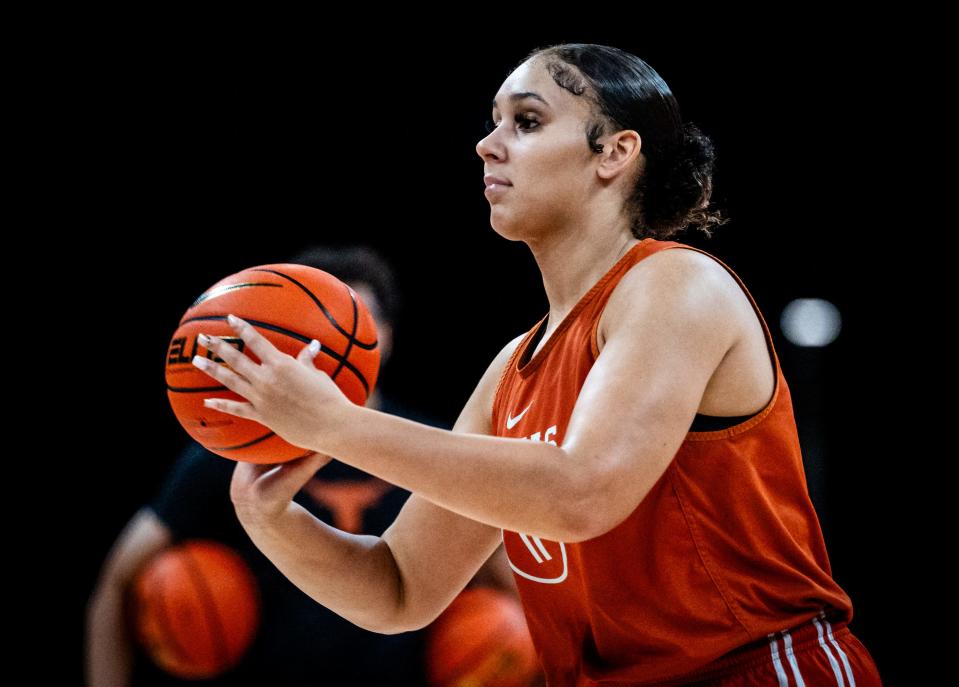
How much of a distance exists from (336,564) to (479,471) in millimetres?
710

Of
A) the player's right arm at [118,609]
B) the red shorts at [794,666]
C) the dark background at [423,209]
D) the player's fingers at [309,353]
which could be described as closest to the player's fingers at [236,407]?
the player's fingers at [309,353]

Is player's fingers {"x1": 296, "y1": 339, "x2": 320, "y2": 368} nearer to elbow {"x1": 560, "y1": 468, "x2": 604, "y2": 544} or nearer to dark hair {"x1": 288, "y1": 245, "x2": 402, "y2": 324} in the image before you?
elbow {"x1": 560, "y1": 468, "x2": 604, "y2": 544}

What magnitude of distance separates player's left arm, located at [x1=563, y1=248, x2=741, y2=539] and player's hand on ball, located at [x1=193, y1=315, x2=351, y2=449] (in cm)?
36

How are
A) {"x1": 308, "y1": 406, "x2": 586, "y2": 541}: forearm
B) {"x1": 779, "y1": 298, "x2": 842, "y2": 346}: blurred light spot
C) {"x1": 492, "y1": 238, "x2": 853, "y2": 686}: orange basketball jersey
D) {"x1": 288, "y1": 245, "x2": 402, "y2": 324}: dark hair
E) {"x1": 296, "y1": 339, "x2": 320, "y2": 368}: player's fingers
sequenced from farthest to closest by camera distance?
Result: {"x1": 779, "y1": 298, "x2": 842, "y2": 346}: blurred light spot, {"x1": 288, "y1": 245, "x2": 402, "y2": 324}: dark hair, {"x1": 492, "y1": 238, "x2": 853, "y2": 686}: orange basketball jersey, {"x1": 296, "y1": 339, "x2": 320, "y2": 368}: player's fingers, {"x1": 308, "y1": 406, "x2": 586, "y2": 541}: forearm

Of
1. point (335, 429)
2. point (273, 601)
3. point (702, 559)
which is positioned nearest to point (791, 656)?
point (702, 559)

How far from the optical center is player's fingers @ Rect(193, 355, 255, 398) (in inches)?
58.0

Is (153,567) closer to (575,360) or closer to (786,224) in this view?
(575,360)

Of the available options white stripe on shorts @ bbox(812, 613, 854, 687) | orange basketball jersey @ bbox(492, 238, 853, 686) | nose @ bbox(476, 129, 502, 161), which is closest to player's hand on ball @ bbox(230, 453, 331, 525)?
orange basketball jersey @ bbox(492, 238, 853, 686)

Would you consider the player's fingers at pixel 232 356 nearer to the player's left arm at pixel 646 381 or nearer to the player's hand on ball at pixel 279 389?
the player's hand on ball at pixel 279 389

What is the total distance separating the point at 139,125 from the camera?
19.3 feet

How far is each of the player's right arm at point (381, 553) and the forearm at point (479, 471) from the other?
52cm

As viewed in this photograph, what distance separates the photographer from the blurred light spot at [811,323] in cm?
670

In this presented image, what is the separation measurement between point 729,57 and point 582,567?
5207mm

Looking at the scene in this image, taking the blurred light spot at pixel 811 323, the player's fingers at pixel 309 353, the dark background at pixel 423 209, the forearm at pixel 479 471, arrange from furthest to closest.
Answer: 1. the blurred light spot at pixel 811 323
2. the dark background at pixel 423 209
3. the player's fingers at pixel 309 353
4. the forearm at pixel 479 471
